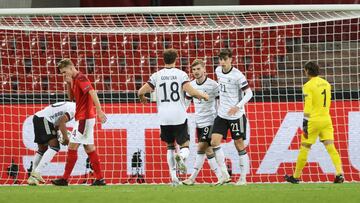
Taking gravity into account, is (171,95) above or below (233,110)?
above

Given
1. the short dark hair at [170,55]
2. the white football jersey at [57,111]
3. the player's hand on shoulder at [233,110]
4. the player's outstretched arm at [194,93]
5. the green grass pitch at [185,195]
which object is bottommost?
the green grass pitch at [185,195]

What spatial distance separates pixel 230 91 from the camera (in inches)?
515

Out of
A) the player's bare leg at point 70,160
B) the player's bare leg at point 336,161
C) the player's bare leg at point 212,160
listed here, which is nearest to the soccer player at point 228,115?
the player's bare leg at point 212,160

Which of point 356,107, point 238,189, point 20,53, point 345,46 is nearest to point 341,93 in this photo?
point 356,107

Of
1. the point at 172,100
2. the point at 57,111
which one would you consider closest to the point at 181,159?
the point at 172,100

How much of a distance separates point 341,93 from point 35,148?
15.4 feet

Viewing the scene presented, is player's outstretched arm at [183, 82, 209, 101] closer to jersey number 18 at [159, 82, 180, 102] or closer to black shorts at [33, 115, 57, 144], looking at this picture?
jersey number 18 at [159, 82, 180, 102]

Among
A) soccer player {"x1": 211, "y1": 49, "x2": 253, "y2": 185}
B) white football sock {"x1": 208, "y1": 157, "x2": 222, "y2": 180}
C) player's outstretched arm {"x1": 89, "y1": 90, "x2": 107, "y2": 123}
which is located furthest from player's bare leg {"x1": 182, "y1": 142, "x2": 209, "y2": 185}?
player's outstretched arm {"x1": 89, "y1": 90, "x2": 107, "y2": 123}

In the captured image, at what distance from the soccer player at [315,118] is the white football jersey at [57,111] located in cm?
316

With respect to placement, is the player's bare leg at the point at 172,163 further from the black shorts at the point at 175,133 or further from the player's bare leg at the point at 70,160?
the player's bare leg at the point at 70,160

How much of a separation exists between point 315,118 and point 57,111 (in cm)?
361

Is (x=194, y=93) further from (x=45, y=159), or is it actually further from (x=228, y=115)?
(x=45, y=159)

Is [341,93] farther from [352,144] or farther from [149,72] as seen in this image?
[149,72]

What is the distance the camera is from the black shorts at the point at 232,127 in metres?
13.0
